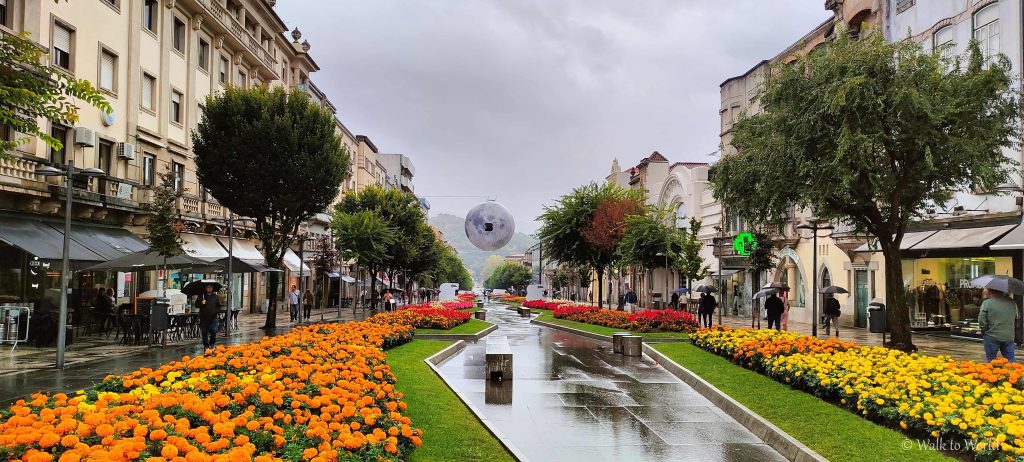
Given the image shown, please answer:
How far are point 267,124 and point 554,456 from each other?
20.5 metres

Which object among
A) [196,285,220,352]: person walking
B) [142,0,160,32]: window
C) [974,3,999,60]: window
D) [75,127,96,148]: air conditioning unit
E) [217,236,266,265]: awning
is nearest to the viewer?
[196,285,220,352]: person walking

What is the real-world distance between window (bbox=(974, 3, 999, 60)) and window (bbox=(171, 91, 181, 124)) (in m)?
31.5

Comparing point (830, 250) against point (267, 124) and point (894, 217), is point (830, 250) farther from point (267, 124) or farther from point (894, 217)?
point (267, 124)

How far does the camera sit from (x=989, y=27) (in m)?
24.8

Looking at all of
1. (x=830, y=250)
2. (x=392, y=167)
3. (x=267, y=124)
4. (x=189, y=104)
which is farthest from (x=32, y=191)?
(x=392, y=167)

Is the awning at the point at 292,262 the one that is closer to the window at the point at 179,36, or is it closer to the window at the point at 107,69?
the window at the point at 179,36

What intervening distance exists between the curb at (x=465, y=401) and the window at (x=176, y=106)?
1897 cm

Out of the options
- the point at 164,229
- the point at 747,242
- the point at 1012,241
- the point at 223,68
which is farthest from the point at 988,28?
the point at 223,68

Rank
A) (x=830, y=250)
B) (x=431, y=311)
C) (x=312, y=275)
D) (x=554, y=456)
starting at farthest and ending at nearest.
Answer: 1. (x=312, y=275)
2. (x=830, y=250)
3. (x=431, y=311)
4. (x=554, y=456)

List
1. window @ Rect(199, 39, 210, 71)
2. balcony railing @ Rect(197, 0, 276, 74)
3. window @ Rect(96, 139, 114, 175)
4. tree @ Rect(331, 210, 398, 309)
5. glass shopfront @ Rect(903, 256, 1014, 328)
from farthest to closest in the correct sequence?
tree @ Rect(331, 210, 398, 309) → window @ Rect(199, 39, 210, 71) → balcony railing @ Rect(197, 0, 276, 74) → window @ Rect(96, 139, 114, 175) → glass shopfront @ Rect(903, 256, 1014, 328)

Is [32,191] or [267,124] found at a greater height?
[267,124]

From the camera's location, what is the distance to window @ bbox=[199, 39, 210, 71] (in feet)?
116

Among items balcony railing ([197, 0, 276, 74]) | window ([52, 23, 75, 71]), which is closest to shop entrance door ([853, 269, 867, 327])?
balcony railing ([197, 0, 276, 74])

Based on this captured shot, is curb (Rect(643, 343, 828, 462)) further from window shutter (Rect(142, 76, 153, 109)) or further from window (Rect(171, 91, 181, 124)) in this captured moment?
window (Rect(171, 91, 181, 124))
